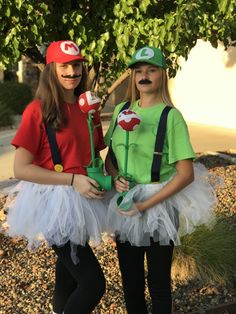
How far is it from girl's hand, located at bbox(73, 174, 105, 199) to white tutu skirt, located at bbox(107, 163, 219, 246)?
141 millimetres

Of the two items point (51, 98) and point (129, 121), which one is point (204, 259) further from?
point (51, 98)

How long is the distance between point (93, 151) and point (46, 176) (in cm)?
25

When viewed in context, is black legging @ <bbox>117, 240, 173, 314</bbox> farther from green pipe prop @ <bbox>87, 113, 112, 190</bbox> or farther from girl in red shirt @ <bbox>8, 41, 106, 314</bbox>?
green pipe prop @ <bbox>87, 113, 112, 190</bbox>

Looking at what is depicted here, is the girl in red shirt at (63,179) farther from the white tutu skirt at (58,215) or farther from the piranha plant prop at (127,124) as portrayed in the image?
the piranha plant prop at (127,124)

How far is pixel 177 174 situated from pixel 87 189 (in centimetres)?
43

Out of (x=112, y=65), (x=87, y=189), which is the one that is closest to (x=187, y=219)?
(x=87, y=189)

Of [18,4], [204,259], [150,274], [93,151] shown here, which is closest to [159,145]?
[93,151]

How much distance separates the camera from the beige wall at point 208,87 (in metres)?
10.9

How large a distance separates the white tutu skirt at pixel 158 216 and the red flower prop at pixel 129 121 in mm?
307

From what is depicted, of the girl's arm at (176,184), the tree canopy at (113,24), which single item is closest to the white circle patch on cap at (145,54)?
the girl's arm at (176,184)

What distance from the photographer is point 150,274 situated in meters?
2.65

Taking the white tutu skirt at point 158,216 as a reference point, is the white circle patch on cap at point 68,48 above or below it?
above

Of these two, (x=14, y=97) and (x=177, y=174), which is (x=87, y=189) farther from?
(x=14, y=97)

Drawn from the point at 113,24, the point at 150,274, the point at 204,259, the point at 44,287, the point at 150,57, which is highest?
the point at 113,24
